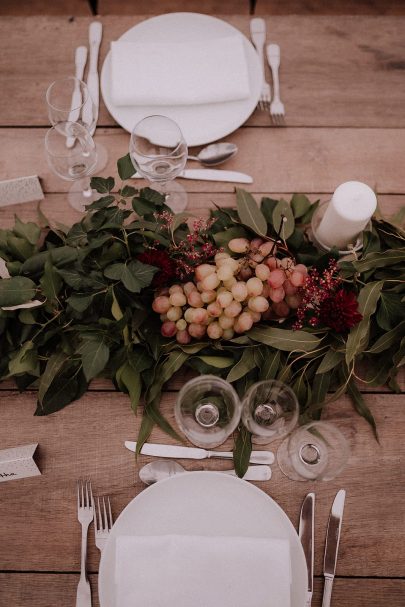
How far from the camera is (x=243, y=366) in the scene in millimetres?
790

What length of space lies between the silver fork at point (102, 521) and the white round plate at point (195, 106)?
672mm

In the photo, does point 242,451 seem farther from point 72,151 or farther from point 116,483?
point 72,151

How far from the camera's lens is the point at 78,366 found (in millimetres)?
822

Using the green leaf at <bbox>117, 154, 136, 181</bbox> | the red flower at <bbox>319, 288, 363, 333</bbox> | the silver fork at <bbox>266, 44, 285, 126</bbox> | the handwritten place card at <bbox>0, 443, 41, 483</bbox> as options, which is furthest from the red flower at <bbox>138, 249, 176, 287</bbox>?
the silver fork at <bbox>266, 44, 285, 126</bbox>

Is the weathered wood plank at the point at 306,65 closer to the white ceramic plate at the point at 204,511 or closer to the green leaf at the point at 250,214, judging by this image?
the green leaf at the point at 250,214

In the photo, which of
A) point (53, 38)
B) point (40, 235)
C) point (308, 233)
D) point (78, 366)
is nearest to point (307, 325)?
point (308, 233)

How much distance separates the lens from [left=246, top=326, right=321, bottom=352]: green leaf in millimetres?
767

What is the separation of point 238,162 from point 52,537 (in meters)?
0.76

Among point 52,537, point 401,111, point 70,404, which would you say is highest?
point 401,111

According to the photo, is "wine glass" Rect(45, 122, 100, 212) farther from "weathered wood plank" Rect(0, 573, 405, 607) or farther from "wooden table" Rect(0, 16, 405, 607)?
"weathered wood plank" Rect(0, 573, 405, 607)

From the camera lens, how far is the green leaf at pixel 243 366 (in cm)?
78

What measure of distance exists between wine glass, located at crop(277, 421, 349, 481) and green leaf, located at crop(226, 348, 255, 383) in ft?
0.41

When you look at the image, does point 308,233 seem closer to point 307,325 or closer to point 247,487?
point 307,325

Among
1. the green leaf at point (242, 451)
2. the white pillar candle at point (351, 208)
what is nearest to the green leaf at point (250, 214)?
the white pillar candle at point (351, 208)
